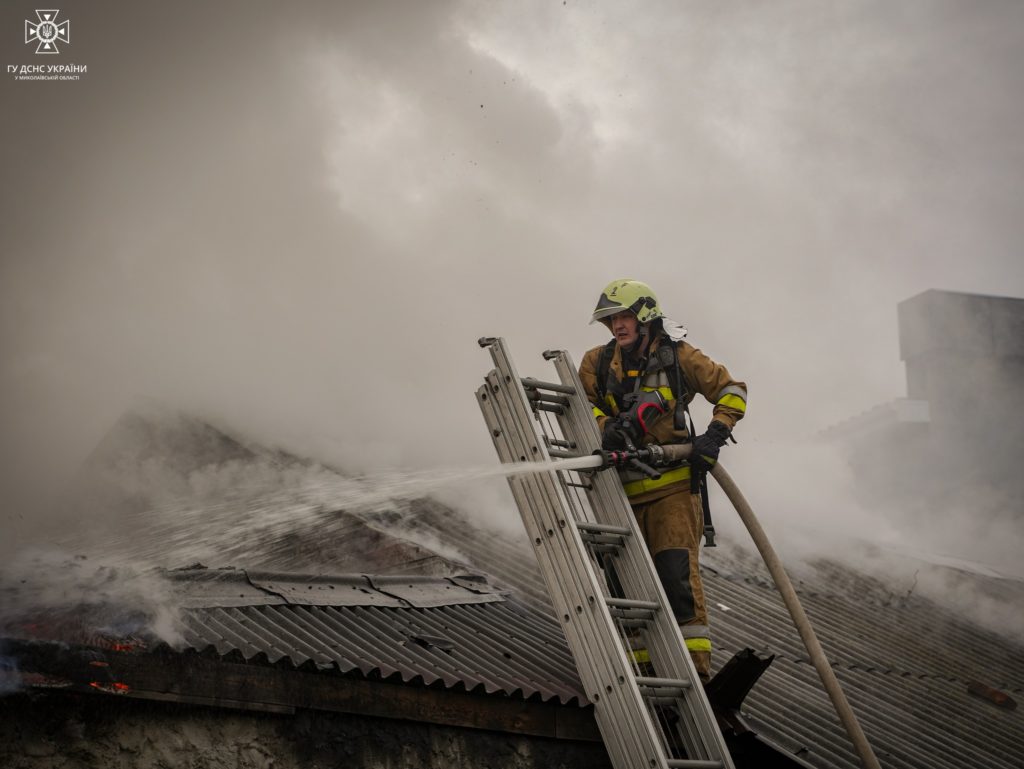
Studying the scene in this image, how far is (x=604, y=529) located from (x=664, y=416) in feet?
2.69

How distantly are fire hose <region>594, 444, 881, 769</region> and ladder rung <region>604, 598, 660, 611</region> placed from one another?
0.62 meters

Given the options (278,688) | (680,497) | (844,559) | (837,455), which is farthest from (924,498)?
(278,688)

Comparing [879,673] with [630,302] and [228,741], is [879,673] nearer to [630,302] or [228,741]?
[630,302]

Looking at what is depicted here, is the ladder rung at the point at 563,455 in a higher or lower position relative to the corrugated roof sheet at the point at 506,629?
higher

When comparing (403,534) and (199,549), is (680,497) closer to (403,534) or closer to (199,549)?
(403,534)

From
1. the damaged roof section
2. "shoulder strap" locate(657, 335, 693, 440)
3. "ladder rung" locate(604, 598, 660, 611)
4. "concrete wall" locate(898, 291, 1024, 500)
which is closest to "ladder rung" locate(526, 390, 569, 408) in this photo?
"shoulder strap" locate(657, 335, 693, 440)

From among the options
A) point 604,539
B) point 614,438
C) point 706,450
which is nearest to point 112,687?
point 604,539

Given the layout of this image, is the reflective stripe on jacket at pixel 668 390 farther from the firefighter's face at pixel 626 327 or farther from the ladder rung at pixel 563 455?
the ladder rung at pixel 563 455

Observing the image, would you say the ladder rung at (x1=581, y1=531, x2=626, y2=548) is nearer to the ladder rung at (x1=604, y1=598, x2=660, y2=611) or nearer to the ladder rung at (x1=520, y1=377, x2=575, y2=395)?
the ladder rung at (x1=604, y1=598, x2=660, y2=611)

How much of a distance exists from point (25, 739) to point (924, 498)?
2080 centimetres

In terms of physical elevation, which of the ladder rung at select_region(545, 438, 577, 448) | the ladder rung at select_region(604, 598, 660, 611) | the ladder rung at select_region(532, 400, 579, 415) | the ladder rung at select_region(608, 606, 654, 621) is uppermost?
the ladder rung at select_region(532, 400, 579, 415)

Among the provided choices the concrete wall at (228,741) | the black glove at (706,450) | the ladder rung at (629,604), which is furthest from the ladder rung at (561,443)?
the concrete wall at (228,741)

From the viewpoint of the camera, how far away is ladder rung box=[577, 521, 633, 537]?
5023mm

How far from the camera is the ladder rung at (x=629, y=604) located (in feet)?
15.7
